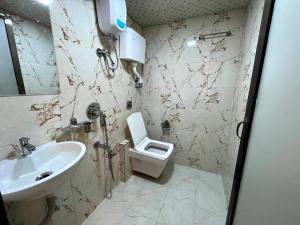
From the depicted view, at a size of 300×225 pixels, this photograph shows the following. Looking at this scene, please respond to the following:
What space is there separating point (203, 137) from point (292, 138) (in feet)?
5.25

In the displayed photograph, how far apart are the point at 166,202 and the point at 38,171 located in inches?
52.3

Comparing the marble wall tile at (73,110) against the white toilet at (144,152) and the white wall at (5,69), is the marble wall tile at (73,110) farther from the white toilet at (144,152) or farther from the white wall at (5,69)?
the white toilet at (144,152)

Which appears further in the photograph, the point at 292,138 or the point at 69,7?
the point at 69,7

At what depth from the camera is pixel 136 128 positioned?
194 centimetres

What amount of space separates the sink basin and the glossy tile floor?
88cm

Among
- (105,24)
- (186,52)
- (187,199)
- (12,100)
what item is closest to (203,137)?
(187,199)

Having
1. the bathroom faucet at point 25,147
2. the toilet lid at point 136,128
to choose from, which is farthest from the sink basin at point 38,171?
the toilet lid at point 136,128

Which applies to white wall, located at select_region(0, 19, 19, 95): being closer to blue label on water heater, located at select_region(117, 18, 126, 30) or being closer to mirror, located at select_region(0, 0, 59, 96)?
mirror, located at select_region(0, 0, 59, 96)

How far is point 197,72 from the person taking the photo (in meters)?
1.87

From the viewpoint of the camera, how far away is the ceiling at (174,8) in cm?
146

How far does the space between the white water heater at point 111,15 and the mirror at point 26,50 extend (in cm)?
44

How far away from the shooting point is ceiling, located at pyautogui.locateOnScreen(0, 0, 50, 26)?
732mm

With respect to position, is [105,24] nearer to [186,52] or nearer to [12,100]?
[12,100]

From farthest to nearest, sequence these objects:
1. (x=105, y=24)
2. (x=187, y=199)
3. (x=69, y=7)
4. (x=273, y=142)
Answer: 1. (x=187, y=199)
2. (x=105, y=24)
3. (x=69, y=7)
4. (x=273, y=142)
